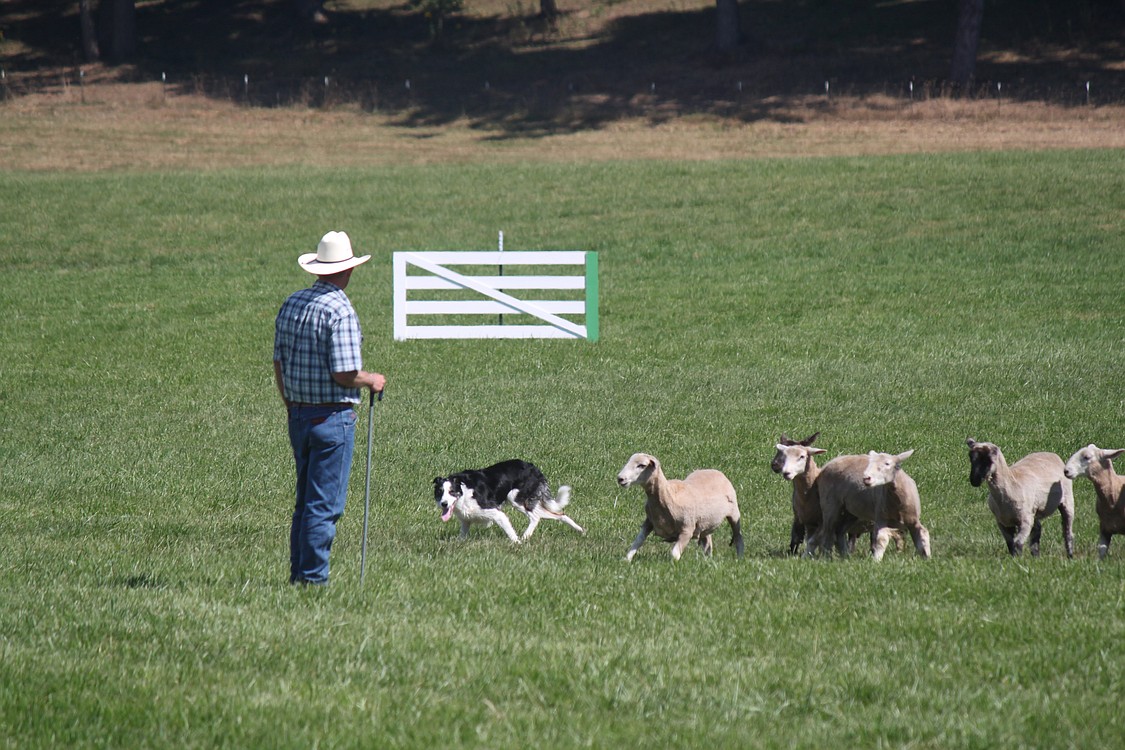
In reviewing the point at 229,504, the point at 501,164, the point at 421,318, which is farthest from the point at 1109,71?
the point at 229,504

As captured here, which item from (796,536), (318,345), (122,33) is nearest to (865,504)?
(796,536)

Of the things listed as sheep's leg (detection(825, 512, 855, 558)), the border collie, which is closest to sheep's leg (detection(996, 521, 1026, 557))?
sheep's leg (detection(825, 512, 855, 558))

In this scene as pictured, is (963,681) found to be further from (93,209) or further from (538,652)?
(93,209)

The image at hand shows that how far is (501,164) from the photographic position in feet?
138

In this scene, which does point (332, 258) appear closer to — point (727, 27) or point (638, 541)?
point (638, 541)

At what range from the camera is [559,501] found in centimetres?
1161

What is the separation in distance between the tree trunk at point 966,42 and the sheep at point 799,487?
45.0 m

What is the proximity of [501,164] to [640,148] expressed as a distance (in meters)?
6.18

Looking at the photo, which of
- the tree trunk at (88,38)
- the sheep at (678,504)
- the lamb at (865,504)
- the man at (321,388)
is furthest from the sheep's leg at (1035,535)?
the tree trunk at (88,38)

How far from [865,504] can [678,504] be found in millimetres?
1553

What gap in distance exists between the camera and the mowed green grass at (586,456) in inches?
226

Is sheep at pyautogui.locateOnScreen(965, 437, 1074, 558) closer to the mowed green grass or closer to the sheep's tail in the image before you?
the mowed green grass

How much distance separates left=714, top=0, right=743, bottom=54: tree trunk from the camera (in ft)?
195

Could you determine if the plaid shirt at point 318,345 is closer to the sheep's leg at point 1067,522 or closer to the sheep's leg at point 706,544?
the sheep's leg at point 706,544
